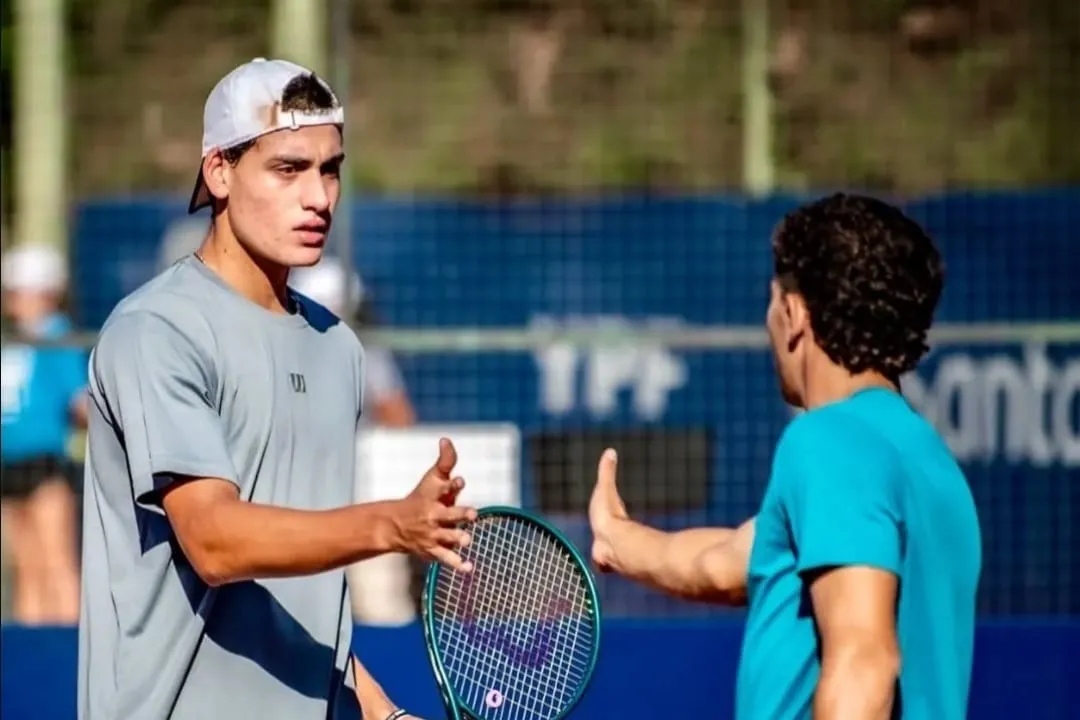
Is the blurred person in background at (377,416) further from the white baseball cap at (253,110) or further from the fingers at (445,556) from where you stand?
the fingers at (445,556)

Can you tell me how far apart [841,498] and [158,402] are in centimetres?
108

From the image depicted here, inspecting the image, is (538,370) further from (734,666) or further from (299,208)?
(299,208)

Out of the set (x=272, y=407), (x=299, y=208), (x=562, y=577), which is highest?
(x=299, y=208)

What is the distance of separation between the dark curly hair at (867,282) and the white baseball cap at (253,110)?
88 cm

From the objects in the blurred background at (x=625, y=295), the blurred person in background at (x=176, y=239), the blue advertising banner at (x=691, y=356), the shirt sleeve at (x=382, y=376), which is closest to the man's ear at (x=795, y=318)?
the blurred background at (x=625, y=295)

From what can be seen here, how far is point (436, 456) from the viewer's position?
766 centimetres

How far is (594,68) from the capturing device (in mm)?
11656

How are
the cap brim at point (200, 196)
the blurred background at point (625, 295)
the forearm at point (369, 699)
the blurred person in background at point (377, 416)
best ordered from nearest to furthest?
1. the cap brim at point (200, 196)
2. the forearm at point (369, 699)
3. the blurred background at point (625, 295)
4. the blurred person in background at point (377, 416)

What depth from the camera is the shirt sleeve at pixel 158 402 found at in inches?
138

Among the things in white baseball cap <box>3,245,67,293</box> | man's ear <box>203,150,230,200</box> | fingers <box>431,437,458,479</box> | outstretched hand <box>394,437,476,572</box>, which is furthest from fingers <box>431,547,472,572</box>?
white baseball cap <box>3,245,67,293</box>

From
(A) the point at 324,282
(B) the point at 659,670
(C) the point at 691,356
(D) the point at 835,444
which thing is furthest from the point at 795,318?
(A) the point at 324,282

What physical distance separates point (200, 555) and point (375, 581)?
4.93 m

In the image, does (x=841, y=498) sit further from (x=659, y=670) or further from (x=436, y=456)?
(x=436, y=456)

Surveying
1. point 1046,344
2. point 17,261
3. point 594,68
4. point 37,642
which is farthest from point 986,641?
point 594,68
